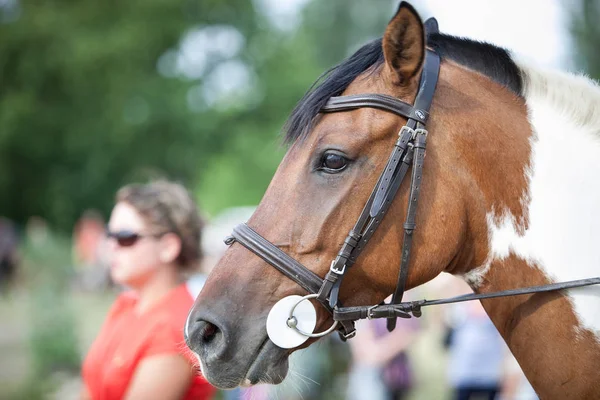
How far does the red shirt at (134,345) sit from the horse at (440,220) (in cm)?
118

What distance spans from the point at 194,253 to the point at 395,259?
202 cm

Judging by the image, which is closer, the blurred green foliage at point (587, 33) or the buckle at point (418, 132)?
the buckle at point (418, 132)

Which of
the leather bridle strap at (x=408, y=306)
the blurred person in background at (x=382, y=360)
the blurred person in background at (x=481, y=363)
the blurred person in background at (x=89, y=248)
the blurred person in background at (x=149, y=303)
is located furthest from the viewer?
the blurred person in background at (x=89, y=248)

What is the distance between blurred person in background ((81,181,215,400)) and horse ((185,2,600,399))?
116 centimetres

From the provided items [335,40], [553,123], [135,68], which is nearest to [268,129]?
[135,68]

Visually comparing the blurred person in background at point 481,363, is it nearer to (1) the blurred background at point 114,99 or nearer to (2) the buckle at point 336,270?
(2) the buckle at point 336,270

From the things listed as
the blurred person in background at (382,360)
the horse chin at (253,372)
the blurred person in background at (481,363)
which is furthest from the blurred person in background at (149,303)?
the blurred person in background at (481,363)

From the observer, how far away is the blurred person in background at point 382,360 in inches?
244

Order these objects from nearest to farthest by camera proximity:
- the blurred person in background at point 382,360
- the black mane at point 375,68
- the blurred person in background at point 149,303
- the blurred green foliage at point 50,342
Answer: the black mane at point 375,68 < the blurred person in background at point 149,303 < the blurred person in background at point 382,360 < the blurred green foliage at point 50,342

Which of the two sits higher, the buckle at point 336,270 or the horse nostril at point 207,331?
the buckle at point 336,270

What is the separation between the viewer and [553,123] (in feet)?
7.44

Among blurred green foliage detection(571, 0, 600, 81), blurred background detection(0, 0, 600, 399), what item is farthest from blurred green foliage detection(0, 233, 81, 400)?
blurred green foliage detection(571, 0, 600, 81)

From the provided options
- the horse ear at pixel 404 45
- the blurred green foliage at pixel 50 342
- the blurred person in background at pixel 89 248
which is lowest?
the horse ear at pixel 404 45

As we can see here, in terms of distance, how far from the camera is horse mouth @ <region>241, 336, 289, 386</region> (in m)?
2.14
